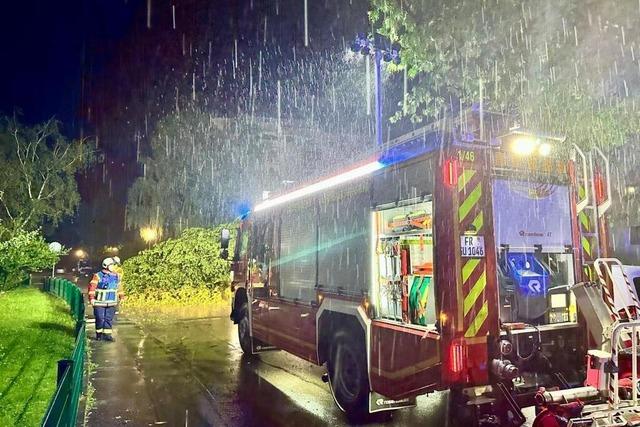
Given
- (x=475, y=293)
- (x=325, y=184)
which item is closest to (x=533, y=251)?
(x=475, y=293)

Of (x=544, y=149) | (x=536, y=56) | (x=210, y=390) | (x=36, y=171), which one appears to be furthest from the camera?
(x=36, y=171)

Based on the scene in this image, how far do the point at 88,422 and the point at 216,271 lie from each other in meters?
12.2

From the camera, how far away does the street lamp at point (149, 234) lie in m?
22.5

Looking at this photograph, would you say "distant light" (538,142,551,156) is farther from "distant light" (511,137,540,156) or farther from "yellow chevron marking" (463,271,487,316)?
"yellow chevron marking" (463,271,487,316)

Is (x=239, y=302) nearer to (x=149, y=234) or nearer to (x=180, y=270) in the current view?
(x=180, y=270)

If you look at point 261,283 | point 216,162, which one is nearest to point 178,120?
point 216,162

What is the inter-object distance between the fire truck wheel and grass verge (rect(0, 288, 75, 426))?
3080mm

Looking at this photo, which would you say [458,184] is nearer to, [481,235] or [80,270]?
[481,235]

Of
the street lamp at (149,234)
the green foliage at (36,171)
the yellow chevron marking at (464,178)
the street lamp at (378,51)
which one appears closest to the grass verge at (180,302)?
the street lamp at (149,234)

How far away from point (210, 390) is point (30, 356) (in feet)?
11.4

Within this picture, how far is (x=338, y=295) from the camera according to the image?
5.53 metres

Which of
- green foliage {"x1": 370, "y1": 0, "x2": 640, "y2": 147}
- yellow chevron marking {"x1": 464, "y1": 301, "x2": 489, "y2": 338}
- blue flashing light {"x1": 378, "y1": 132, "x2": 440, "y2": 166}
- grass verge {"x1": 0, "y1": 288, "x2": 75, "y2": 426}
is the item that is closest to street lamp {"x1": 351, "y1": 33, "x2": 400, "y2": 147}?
green foliage {"x1": 370, "y1": 0, "x2": 640, "y2": 147}

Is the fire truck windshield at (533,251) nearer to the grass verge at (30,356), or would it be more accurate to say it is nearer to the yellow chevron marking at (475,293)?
the yellow chevron marking at (475,293)

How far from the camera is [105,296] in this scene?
10164mm
